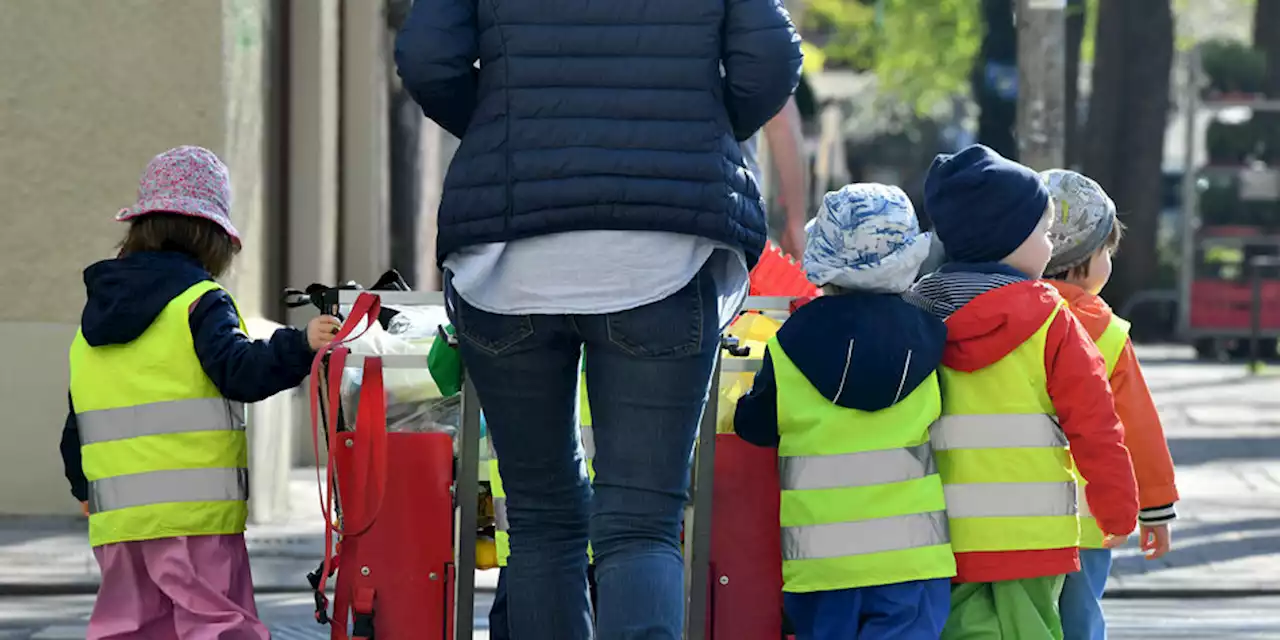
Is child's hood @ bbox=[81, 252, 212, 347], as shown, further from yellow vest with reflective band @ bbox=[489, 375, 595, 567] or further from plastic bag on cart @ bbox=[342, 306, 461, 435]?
yellow vest with reflective band @ bbox=[489, 375, 595, 567]

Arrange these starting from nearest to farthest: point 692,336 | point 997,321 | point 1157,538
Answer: point 692,336 → point 997,321 → point 1157,538

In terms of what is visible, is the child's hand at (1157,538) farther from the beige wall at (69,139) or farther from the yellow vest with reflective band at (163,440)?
the beige wall at (69,139)

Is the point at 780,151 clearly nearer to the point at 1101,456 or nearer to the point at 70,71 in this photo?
the point at 1101,456

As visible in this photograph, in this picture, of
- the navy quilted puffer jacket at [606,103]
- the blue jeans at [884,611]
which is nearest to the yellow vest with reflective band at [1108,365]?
the blue jeans at [884,611]

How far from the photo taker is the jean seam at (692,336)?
3770 mm

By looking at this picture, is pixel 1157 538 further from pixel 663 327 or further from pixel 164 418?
pixel 164 418

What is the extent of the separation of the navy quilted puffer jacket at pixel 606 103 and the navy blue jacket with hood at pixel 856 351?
0.54 m

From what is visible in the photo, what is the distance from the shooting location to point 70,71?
27.2ft

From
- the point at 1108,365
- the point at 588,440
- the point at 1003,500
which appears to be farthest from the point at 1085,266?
the point at 588,440

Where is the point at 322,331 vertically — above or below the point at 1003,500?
above

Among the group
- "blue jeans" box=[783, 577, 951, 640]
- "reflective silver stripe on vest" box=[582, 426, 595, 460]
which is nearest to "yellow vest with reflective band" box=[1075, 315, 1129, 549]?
"blue jeans" box=[783, 577, 951, 640]

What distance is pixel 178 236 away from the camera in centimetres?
469

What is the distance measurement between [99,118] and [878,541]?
5.01 m

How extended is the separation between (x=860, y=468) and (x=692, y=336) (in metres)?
0.67
